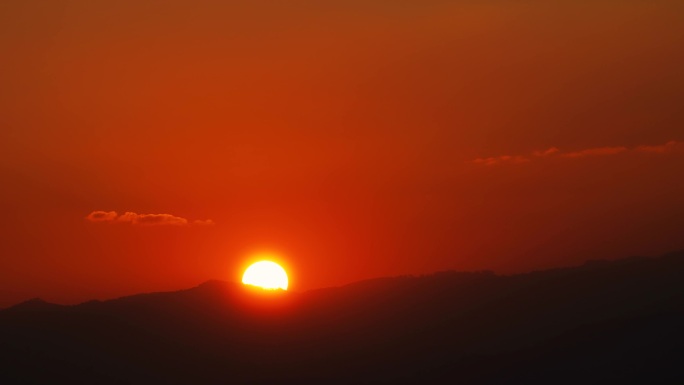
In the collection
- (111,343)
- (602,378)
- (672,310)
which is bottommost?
(602,378)

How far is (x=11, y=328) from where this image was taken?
12006 cm

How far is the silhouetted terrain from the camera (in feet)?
326

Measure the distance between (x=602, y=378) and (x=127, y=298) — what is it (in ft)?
212

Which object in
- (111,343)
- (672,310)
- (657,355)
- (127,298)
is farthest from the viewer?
(127,298)

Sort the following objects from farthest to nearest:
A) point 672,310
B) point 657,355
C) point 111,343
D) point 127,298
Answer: point 127,298, point 111,343, point 672,310, point 657,355

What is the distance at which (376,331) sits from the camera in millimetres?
129625

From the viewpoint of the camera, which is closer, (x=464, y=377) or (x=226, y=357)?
(x=464, y=377)

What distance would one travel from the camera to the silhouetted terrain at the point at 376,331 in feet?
326

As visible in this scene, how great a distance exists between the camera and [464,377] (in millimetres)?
100625

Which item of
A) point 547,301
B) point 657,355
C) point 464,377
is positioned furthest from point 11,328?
point 657,355

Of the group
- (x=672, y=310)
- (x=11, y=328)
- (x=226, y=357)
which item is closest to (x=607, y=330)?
(x=672, y=310)

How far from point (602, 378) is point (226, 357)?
47848 millimetres

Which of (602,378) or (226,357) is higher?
(226,357)

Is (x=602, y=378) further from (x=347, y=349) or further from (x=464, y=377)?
(x=347, y=349)
